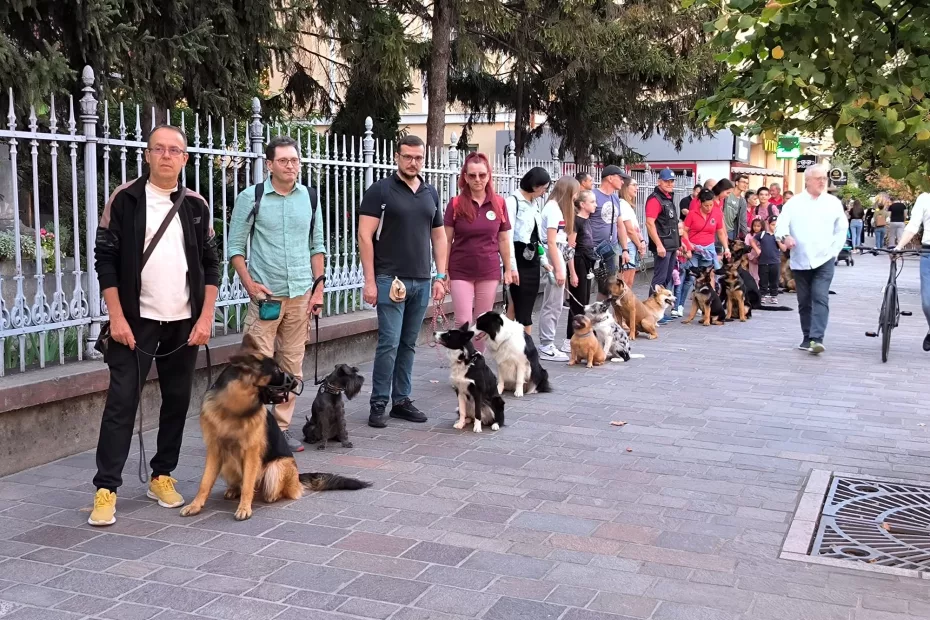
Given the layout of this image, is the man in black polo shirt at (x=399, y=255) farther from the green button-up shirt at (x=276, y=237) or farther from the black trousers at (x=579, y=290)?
the black trousers at (x=579, y=290)

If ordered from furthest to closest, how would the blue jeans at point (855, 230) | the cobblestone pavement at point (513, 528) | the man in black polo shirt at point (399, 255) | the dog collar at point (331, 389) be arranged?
the blue jeans at point (855, 230)
the man in black polo shirt at point (399, 255)
the dog collar at point (331, 389)
the cobblestone pavement at point (513, 528)

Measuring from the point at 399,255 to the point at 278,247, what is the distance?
1.10 m

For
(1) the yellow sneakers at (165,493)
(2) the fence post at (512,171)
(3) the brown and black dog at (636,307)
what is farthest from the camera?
(2) the fence post at (512,171)

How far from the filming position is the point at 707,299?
13.5m

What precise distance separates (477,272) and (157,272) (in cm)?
338

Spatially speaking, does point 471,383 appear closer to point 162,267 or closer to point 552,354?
point 162,267

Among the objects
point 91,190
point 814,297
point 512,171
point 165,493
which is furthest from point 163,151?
point 512,171

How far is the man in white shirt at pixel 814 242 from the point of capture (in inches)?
408

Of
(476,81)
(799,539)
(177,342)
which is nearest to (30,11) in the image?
(177,342)

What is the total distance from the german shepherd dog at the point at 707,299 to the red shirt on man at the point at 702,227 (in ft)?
1.73

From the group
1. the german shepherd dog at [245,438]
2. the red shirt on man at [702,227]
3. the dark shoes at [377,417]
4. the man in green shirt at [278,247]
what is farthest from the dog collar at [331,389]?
the red shirt on man at [702,227]

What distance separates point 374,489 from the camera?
548 cm

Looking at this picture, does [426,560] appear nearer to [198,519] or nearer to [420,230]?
[198,519]

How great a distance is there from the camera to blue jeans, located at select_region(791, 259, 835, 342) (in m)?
10.5
